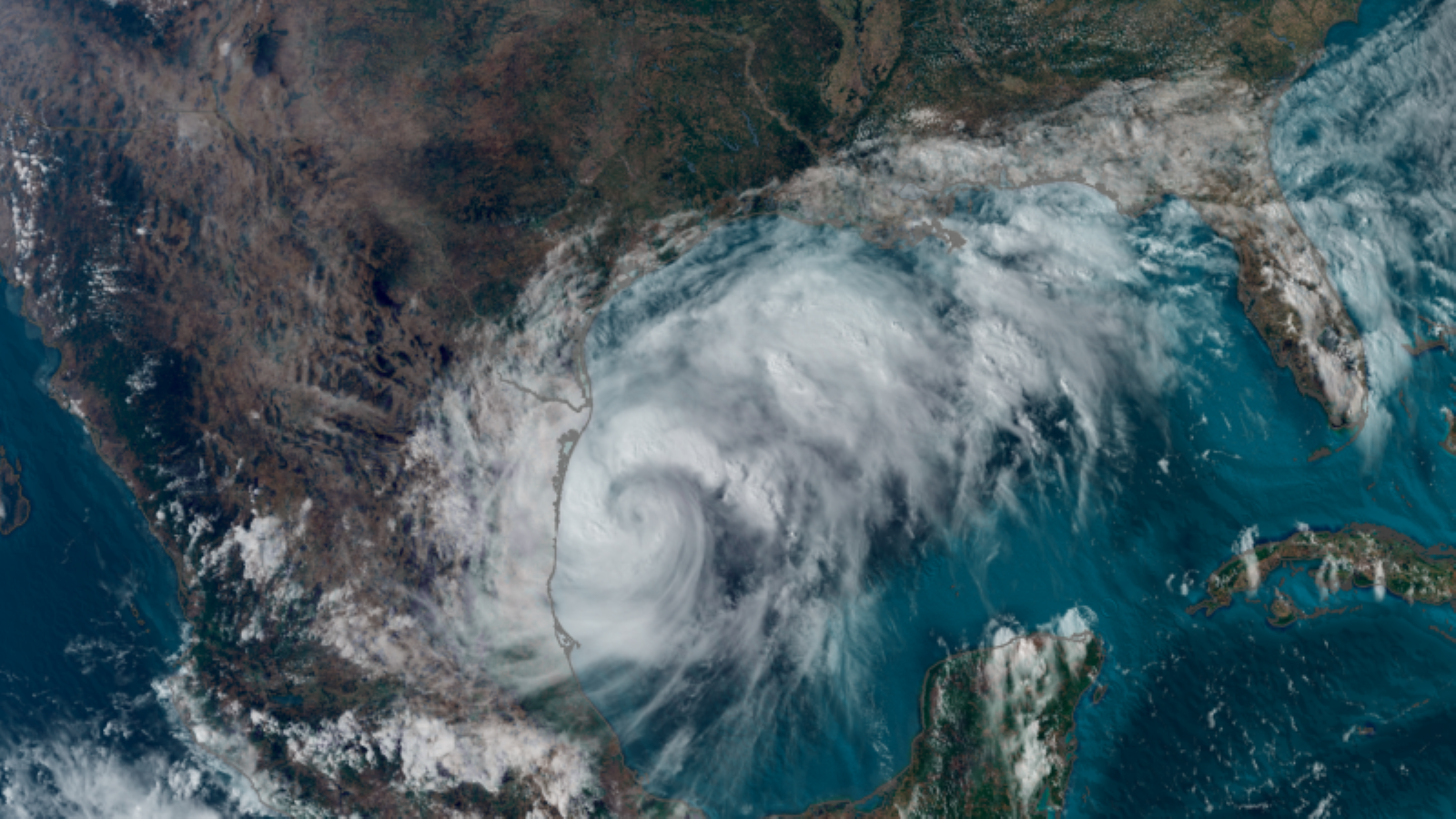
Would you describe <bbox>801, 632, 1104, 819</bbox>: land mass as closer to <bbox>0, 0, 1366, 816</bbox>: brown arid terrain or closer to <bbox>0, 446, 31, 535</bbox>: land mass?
<bbox>0, 0, 1366, 816</bbox>: brown arid terrain

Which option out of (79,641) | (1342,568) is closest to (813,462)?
(1342,568)

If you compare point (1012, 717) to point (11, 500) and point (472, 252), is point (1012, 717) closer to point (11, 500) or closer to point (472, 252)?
point (472, 252)

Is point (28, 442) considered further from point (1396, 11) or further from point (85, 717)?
point (1396, 11)

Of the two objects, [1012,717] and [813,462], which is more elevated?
[813,462]

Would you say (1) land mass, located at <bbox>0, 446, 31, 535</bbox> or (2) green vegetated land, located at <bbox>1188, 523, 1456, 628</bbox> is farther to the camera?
(1) land mass, located at <bbox>0, 446, 31, 535</bbox>

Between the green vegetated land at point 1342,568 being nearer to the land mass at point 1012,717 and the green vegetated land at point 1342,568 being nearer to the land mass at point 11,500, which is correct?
the land mass at point 1012,717

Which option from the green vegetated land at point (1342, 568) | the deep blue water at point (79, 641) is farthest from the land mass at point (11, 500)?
the green vegetated land at point (1342, 568)

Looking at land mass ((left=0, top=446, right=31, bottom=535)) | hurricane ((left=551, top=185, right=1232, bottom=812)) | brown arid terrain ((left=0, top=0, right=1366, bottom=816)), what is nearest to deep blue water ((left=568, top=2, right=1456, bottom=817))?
hurricane ((left=551, top=185, right=1232, bottom=812))
